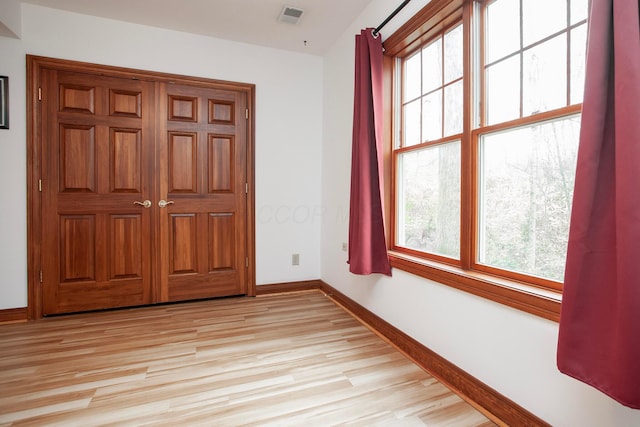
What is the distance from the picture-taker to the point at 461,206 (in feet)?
6.04

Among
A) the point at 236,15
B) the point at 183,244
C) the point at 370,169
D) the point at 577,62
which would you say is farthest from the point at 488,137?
the point at 183,244

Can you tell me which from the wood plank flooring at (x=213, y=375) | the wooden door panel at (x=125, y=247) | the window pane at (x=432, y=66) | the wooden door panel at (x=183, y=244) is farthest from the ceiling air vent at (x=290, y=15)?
the wood plank flooring at (x=213, y=375)

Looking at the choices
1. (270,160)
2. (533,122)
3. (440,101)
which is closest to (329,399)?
(533,122)

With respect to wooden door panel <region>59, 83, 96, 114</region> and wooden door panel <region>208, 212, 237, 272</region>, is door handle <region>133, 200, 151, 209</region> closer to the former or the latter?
wooden door panel <region>208, 212, 237, 272</region>

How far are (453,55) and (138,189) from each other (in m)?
2.82

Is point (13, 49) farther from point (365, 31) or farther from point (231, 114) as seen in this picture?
point (365, 31)

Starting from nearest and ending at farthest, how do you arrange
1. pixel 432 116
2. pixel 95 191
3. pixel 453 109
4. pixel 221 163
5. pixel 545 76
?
1. pixel 545 76
2. pixel 453 109
3. pixel 432 116
4. pixel 95 191
5. pixel 221 163

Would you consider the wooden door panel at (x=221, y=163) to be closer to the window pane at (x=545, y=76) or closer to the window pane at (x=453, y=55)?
the window pane at (x=453, y=55)

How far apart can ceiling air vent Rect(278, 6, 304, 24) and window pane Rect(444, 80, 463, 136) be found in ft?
4.95

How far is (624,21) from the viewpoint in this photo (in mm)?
985

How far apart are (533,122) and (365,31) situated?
1.51 m

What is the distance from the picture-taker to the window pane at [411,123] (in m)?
2.30

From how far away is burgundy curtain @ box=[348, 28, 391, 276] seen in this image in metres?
2.35

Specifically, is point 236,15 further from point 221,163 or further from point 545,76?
point 545,76
